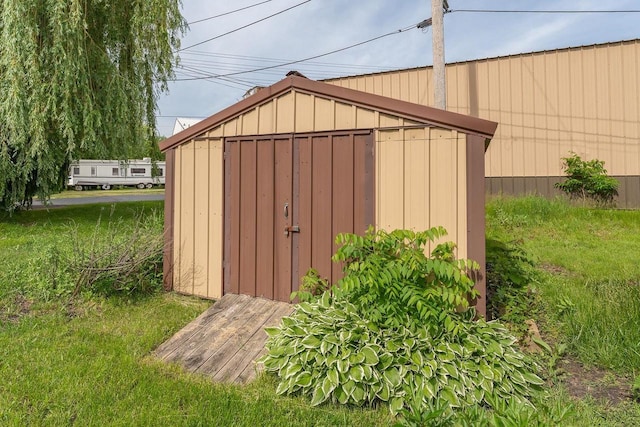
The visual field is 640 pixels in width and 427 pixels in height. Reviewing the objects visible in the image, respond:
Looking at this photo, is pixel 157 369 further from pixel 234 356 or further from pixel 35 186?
pixel 35 186

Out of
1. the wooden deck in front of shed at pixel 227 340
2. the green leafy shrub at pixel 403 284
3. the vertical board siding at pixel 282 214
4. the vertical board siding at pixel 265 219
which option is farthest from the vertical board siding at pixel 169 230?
the green leafy shrub at pixel 403 284

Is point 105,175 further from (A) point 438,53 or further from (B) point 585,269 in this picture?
(B) point 585,269

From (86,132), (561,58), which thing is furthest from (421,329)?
(561,58)

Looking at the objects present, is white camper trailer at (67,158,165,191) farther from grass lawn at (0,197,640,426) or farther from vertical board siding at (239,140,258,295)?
vertical board siding at (239,140,258,295)

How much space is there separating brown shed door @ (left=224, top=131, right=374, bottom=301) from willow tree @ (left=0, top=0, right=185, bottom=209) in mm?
6060

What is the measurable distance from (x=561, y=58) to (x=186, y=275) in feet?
32.8

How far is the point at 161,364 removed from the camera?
3.05 m

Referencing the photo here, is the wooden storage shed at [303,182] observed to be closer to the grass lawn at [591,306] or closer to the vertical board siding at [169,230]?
the vertical board siding at [169,230]

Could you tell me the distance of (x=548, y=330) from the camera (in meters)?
3.67

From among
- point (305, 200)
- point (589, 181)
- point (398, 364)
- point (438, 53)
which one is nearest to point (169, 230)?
point (305, 200)

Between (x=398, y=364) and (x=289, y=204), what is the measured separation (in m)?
2.03

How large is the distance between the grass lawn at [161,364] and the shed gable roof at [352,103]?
200cm

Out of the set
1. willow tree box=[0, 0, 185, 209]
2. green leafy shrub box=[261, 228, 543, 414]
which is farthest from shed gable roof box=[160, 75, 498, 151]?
willow tree box=[0, 0, 185, 209]

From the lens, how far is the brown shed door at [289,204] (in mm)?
3730
